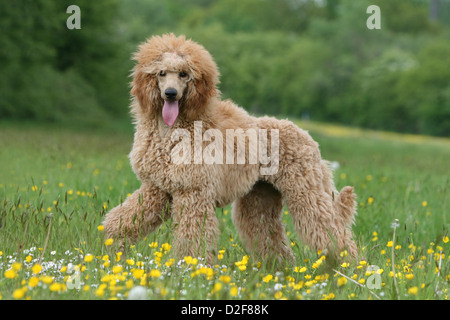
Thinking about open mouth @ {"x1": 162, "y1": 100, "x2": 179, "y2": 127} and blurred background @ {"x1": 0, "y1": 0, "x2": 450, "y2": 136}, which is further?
blurred background @ {"x1": 0, "y1": 0, "x2": 450, "y2": 136}

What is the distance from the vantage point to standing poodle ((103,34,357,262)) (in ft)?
11.9

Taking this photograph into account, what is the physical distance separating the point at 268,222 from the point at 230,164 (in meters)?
0.90

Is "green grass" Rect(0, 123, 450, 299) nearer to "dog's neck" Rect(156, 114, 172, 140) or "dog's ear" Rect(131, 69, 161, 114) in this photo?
"dog's neck" Rect(156, 114, 172, 140)

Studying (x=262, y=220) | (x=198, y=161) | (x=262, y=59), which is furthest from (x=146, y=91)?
(x=262, y=59)

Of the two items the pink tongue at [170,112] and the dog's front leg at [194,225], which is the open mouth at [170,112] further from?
the dog's front leg at [194,225]

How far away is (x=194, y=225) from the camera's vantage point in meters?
3.62

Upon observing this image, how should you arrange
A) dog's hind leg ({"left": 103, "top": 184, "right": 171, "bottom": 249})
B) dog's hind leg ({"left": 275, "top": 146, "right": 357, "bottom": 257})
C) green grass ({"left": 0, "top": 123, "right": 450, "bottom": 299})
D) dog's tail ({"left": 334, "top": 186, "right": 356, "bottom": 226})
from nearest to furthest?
green grass ({"left": 0, "top": 123, "right": 450, "bottom": 299}) → dog's hind leg ({"left": 103, "top": 184, "right": 171, "bottom": 249}) → dog's hind leg ({"left": 275, "top": 146, "right": 357, "bottom": 257}) → dog's tail ({"left": 334, "top": 186, "right": 356, "bottom": 226})

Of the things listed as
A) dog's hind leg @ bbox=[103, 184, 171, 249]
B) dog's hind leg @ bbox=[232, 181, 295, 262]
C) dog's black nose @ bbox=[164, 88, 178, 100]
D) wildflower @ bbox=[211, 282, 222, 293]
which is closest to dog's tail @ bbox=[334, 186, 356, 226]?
dog's hind leg @ bbox=[232, 181, 295, 262]

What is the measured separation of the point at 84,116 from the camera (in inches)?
830

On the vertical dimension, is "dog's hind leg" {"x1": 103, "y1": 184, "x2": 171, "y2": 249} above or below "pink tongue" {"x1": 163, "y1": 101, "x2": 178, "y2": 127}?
below

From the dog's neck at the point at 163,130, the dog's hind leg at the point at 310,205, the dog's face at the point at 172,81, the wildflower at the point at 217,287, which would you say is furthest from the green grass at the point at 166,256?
the dog's face at the point at 172,81

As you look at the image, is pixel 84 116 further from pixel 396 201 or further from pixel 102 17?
pixel 396 201

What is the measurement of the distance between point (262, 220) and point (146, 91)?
4.98ft

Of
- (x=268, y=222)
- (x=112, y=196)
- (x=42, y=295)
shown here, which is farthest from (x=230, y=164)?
(x=112, y=196)
